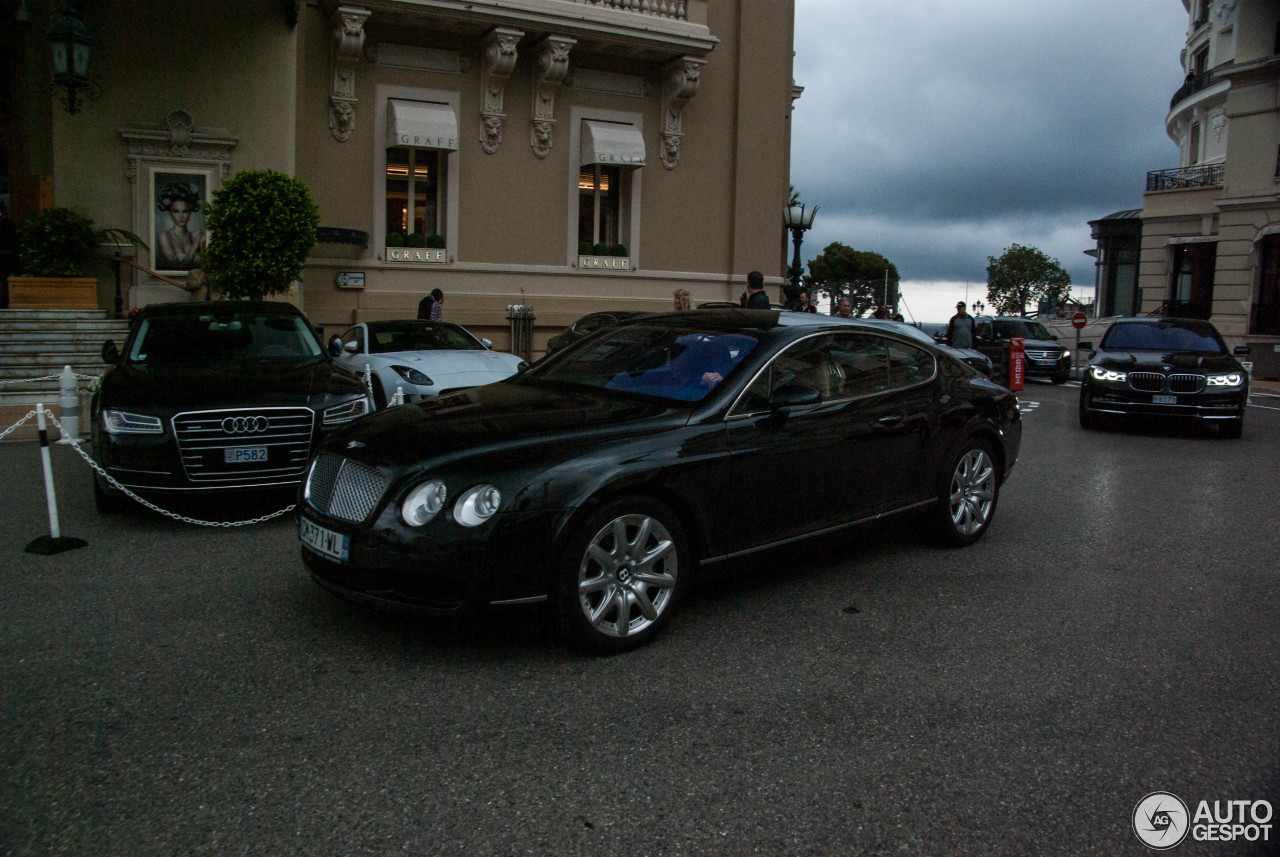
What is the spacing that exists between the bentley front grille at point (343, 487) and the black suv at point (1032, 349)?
72.5 ft

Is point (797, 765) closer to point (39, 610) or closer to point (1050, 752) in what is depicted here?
point (1050, 752)

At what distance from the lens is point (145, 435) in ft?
22.3

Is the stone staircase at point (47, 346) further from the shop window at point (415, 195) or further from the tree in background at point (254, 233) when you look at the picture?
the shop window at point (415, 195)

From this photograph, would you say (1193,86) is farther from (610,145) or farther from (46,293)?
(46,293)

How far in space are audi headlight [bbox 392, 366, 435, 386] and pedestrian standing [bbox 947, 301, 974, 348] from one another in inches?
456

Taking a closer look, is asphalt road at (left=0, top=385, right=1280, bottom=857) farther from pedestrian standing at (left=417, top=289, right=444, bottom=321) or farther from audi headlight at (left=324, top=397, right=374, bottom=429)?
pedestrian standing at (left=417, top=289, right=444, bottom=321)

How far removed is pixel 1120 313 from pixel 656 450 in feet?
164

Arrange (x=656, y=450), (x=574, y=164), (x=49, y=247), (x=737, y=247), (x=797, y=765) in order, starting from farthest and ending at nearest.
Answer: (x=737, y=247)
(x=574, y=164)
(x=49, y=247)
(x=656, y=450)
(x=797, y=765)

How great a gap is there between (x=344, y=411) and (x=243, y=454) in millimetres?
780

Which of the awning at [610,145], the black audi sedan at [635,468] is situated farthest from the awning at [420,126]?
the black audi sedan at [635,468]

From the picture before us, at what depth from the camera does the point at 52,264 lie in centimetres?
1642

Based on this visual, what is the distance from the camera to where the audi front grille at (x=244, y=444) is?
22.3ft

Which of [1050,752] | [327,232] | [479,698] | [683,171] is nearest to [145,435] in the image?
[479,698]

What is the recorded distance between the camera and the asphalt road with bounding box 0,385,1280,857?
3078mm
